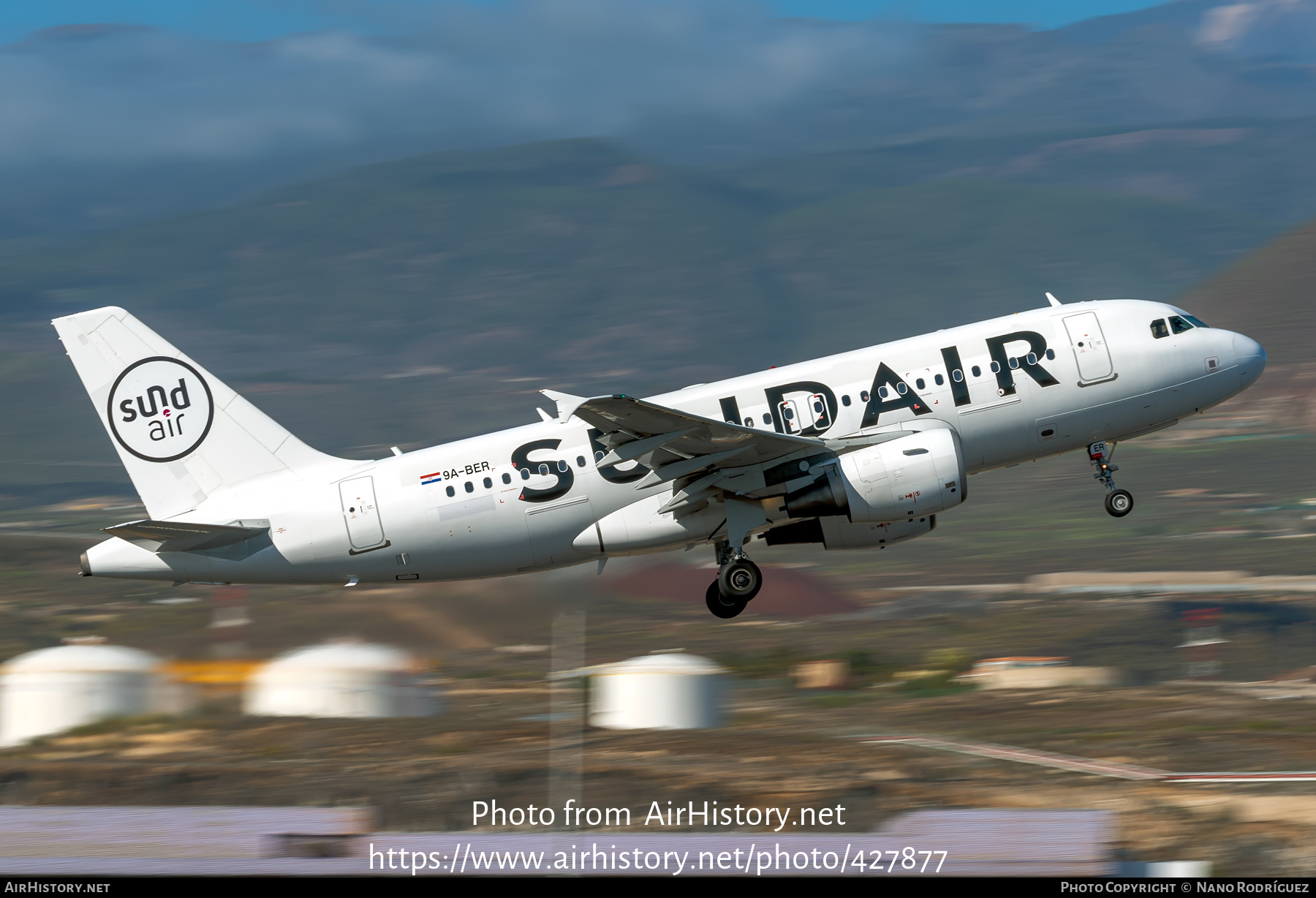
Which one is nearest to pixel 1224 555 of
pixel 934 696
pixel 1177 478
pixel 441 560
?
pixel 1177 478

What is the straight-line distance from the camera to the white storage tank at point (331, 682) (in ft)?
Answer: 191

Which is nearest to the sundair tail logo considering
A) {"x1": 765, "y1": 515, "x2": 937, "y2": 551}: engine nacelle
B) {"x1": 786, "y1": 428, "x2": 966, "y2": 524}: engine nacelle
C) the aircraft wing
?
the aircraft wing

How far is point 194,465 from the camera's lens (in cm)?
4116

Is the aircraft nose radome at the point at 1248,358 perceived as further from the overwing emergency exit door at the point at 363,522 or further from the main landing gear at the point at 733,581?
the overwing emergency exit door at the point at 363,522

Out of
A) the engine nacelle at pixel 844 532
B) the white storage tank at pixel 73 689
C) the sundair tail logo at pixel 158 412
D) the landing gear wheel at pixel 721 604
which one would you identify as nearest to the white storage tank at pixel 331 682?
the white storage tank at pixel 73 689

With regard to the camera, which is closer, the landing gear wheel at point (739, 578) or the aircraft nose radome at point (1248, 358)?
the landing gear wheel at point (739, 578)

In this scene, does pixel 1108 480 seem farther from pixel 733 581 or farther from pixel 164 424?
pixel 164 424

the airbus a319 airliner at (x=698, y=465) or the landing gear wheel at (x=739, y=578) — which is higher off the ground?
the airbus a319 airliner at (x=698, y=465)

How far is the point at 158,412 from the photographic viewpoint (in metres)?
41.5

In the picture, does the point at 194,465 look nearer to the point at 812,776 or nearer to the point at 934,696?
the point at 812,776

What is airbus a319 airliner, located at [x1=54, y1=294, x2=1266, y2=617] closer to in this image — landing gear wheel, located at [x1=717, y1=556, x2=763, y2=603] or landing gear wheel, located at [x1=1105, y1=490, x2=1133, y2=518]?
landing gear wheel, located at [x1=717, y1=556, x2=763, y2=603]

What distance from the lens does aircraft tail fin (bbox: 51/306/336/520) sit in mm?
41062

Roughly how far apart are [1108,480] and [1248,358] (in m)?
5.70
